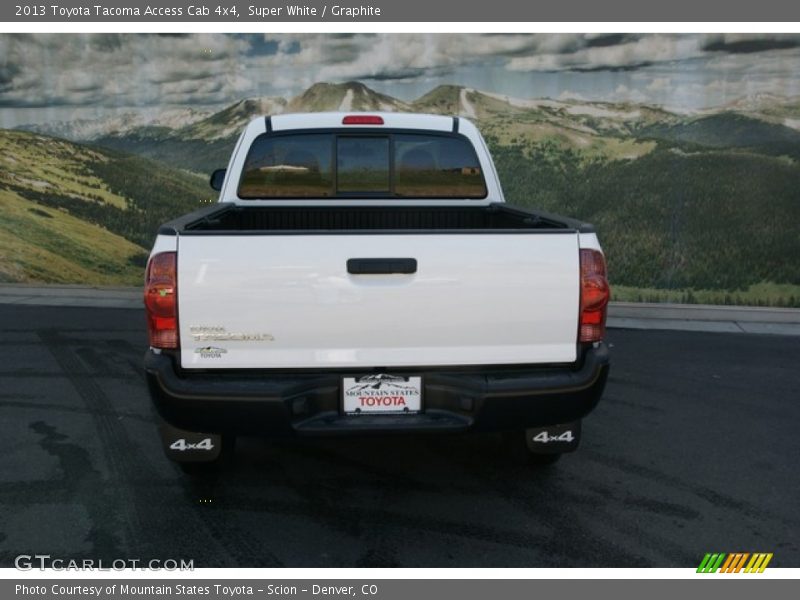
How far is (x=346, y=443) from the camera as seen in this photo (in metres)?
4.85

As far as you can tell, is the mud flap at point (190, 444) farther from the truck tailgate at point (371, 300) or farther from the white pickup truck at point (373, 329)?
the truck tailgate at point (371, 300)

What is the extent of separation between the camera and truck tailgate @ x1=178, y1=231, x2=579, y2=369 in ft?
11.0

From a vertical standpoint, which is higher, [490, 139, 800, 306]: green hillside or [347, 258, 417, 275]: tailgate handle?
[347, 258, 417, 275]: tailgate handle

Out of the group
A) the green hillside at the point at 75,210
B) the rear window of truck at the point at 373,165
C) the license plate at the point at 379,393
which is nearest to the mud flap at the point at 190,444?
the license plate at the point at 379,393

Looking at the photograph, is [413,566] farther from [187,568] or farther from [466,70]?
[466,70]

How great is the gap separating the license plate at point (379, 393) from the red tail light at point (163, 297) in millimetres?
823

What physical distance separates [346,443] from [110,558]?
1.71 metres

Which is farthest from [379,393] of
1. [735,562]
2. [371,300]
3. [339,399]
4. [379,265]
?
[735,562]

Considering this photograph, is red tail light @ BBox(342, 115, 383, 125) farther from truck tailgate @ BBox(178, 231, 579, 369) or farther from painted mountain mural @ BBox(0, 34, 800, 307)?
painted mountain mural @ BBox(0, 34, 800, 307)

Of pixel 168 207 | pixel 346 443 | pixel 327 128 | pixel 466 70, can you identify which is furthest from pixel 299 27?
pixel 346 443

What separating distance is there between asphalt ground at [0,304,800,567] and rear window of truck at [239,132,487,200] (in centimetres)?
184

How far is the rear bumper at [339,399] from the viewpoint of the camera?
3.43m

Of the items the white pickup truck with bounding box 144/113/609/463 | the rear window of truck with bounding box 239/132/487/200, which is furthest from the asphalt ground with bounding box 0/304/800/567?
the rear window of truck with bounding box 239/132/487/200

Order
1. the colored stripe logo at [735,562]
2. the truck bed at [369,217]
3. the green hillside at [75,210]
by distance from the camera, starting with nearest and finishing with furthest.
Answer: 1. the colored stripe logo at [735,562]
2. the truck bed at [369,217]
3. the green hillside at [75,210]
